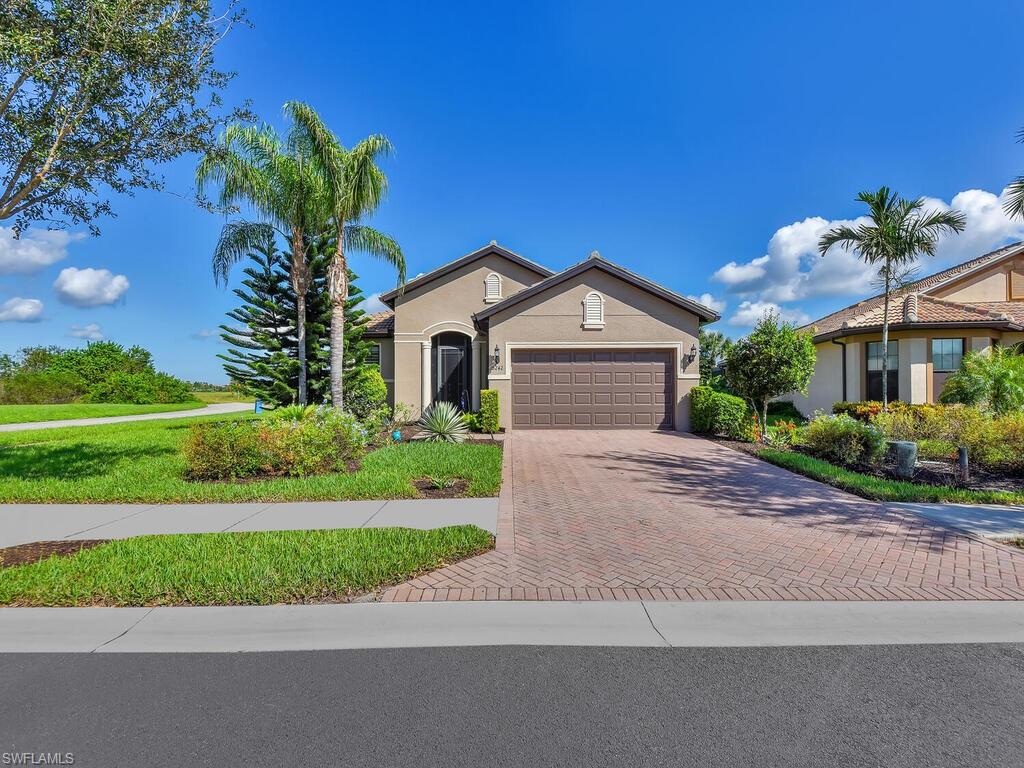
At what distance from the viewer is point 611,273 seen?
1531cm

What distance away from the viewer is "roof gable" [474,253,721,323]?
49.5ft

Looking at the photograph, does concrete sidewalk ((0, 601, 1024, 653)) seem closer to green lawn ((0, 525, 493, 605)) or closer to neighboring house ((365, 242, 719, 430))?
green lawn ((0, 525, 493, 605))

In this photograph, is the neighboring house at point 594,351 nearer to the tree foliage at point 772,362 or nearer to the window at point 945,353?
the tree foliage at point 772,362

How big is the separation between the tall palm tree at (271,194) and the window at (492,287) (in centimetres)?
626

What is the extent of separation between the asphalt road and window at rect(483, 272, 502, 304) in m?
15.8

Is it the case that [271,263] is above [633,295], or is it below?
above

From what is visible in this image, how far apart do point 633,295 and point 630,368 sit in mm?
2360

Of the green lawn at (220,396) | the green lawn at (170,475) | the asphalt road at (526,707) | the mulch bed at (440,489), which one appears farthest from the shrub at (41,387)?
the asphalt road at (526,707)

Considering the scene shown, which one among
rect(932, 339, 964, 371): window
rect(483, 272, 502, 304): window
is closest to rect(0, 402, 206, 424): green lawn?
rect(483, 272, 502, 304): window

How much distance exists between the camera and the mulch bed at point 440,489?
721 centimetres

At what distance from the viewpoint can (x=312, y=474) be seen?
8539 millimetres

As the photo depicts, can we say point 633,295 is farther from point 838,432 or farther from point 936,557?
point 936,557

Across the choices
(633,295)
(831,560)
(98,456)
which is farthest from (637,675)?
(633,295)

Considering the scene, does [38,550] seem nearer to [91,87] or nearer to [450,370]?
[91,87]
